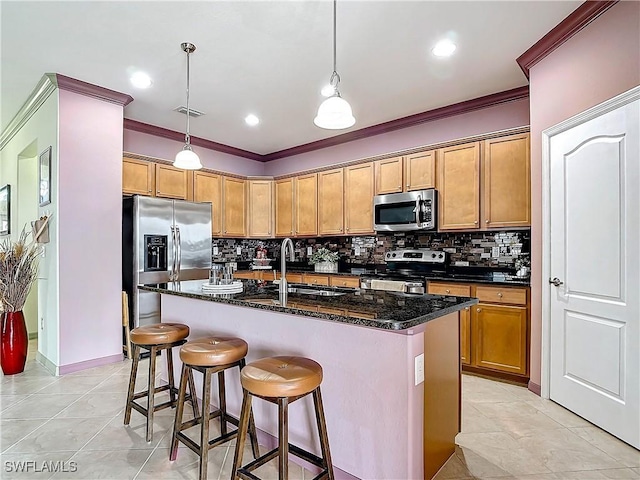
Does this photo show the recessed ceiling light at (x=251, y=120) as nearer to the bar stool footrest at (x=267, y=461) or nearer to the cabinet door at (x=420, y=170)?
the cabinet door at (x=420, y=170)

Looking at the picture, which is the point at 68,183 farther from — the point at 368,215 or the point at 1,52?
the point at 368,215

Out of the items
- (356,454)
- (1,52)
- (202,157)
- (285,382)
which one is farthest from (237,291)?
(202,157)

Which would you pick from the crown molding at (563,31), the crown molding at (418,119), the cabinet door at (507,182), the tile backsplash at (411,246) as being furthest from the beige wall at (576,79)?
the tile backsplash at (411,246)

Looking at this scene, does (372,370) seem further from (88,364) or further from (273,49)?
(88,364)

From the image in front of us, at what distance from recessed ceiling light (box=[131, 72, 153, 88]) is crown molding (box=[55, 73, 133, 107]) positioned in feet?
1.08

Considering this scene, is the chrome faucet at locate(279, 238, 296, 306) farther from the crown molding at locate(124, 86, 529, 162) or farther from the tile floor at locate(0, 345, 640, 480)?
the crown molding at locate(124, 86, 529, 162)

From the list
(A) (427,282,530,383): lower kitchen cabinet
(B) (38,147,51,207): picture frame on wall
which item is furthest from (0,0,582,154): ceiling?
(A) (427,282,530,383): lower kitchen cabinet

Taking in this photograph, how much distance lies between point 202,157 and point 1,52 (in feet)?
8.84

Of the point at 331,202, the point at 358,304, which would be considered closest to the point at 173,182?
the point at 331,202

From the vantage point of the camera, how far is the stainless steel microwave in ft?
13.6

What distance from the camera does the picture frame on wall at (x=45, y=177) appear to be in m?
3.65

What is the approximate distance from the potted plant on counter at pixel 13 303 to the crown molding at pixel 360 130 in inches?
78.4

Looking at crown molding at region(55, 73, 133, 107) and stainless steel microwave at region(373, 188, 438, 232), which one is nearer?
crown molding at region(55, 73, 133, 107)

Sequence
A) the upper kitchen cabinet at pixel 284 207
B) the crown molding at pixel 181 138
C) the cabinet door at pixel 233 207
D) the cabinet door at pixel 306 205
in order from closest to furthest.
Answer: the crown molding at pixel 181 138, the cabinet door at pixel 306 205, the cabinet door at pixel 233 207, the upper kitchen cabinet at pixel 284 207
